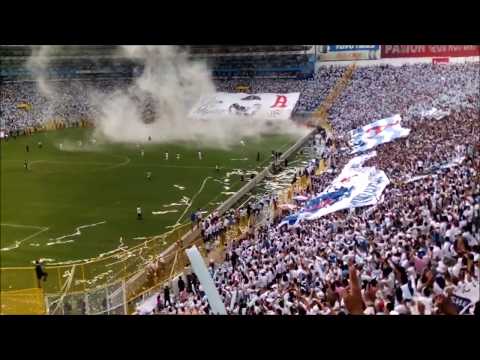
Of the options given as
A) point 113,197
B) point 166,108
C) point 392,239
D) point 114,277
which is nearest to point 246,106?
point 166,108

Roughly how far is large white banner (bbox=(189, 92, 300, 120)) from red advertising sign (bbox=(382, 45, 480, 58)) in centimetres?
216

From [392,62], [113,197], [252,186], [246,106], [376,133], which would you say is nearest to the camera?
[392,62]

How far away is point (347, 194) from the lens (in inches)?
336

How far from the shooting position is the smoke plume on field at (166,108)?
972cm

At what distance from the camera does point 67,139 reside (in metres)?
13.8

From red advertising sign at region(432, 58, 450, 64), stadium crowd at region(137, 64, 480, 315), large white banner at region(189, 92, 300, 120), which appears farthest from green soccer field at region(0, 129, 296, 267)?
red advertising sign at region(432, 58, 450, 64)

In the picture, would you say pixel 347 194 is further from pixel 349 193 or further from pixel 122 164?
pixel 122 164

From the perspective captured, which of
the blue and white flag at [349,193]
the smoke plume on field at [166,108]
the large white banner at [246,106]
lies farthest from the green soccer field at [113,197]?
the blue and white flag at [349,193]

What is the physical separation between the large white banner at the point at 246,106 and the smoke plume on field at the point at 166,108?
10 cm

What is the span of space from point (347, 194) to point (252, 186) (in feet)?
5.22

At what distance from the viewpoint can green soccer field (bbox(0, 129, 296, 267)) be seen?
9648 mm

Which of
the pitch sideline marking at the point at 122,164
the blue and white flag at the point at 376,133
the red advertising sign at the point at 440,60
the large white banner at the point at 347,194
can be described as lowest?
the large white banner at the point at 347,194

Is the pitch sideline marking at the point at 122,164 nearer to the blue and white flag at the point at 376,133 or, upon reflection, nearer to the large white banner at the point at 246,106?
the large white banner at the point at 246,106
